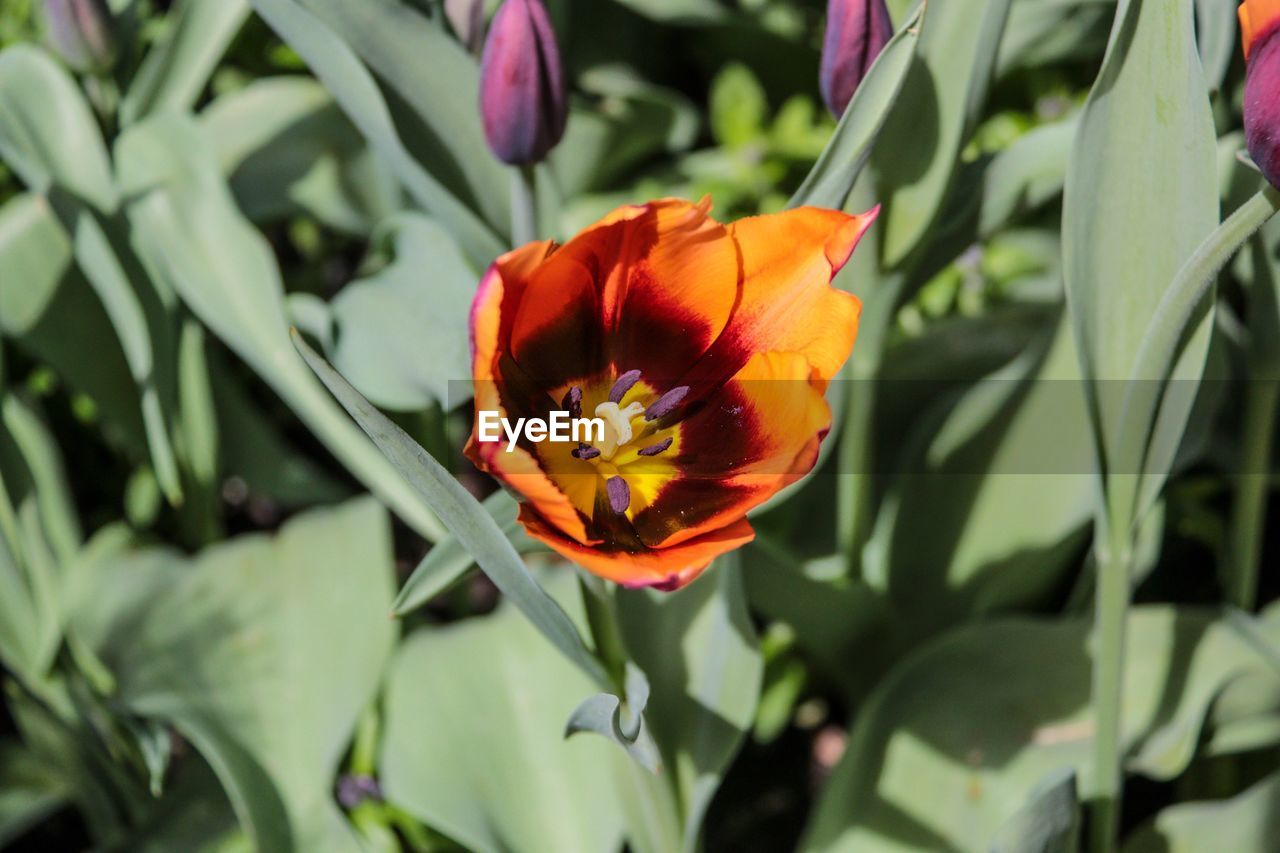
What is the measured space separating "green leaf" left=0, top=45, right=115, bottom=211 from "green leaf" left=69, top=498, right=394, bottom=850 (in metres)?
0.35

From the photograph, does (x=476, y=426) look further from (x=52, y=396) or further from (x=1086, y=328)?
(x=52, y=396)

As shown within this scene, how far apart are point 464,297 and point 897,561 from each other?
0.48m

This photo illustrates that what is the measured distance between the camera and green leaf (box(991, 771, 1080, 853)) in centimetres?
82

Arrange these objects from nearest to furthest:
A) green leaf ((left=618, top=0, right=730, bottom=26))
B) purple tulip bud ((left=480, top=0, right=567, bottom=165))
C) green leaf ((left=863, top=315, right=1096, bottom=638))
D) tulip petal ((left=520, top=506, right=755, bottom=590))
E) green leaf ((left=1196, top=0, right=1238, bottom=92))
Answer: tulip petal ((left=520, top=506, right=755, bottom=590)) → purple tulip bud ((left=480, top=0, right=567, bottom=165)) → green leaf ((left=1196, top=0, right=1238, bottom=92)) → green leaf ((left=863, top=315, right=1096, bottom=638)) → green leaf ((left=618, top=0, right=730, bottom=26))

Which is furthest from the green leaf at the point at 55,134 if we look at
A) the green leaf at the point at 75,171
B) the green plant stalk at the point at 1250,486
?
the green plant stalk at the point at 1250,486

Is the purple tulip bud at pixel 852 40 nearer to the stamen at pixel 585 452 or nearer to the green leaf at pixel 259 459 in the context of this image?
the stamen at pixel 585 452

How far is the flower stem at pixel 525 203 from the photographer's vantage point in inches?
Result: 34.9

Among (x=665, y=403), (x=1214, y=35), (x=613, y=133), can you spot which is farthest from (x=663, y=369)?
(x=613, y=133)

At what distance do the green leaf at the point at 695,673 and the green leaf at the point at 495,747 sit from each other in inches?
2.4

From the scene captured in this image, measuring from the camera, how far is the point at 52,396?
4.88 feet

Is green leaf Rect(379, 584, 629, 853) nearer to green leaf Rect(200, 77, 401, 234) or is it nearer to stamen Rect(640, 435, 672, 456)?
stamen Rect(640, 435, 672, 456)

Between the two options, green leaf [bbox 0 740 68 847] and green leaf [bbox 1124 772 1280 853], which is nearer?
green leaf [bbox 1124 772 1280 853]

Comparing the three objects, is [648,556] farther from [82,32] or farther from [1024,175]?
[82,32]

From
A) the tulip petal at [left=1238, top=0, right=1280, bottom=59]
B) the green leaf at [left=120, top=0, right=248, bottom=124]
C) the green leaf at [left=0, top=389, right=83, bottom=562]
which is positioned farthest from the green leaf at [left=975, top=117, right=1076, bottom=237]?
the green leaf at [left=0, top=389, right=83, bottom=562]
